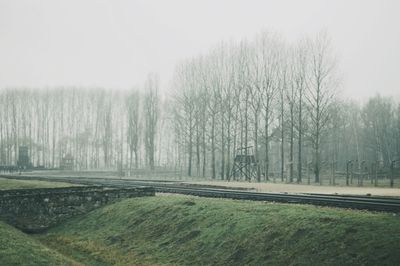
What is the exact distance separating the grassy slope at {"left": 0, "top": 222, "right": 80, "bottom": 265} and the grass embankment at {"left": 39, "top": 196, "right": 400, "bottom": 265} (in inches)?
60.1

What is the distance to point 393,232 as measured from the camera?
41.4 ft

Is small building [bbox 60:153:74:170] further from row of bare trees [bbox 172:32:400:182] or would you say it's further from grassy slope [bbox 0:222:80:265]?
grassy slope [bbox 0:222:80:265]

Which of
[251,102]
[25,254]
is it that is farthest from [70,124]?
[25,254]

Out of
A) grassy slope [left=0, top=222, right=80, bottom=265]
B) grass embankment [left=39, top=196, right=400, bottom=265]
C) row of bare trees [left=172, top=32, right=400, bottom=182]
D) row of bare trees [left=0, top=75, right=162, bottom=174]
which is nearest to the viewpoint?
grass embankment [left=39, top=196, right=400, bottom=265]

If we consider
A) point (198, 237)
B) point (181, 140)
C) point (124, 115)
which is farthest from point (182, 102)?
point (198, 237)

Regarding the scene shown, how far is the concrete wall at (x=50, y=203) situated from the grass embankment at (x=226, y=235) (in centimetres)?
117

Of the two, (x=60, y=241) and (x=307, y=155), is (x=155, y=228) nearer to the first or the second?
(x=60, y=241)

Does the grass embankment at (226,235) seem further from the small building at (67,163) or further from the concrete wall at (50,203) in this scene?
the small building at (67,163)

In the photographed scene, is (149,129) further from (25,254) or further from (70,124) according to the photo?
(25,254)

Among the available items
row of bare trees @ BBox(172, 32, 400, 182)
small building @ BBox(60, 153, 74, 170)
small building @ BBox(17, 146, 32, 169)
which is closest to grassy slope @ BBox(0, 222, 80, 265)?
row of bare trees @ BBox(172, 32, 400, 182)

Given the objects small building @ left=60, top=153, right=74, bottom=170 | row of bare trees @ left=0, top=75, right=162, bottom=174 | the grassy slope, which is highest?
row of bare trees @ left=0, top=75, right=162, bottom=174

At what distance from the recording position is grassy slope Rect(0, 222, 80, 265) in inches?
616

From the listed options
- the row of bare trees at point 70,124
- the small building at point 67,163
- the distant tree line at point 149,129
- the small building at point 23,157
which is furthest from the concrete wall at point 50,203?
the row of bare trees at point 70,124

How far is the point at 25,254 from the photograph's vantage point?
54.1ft
